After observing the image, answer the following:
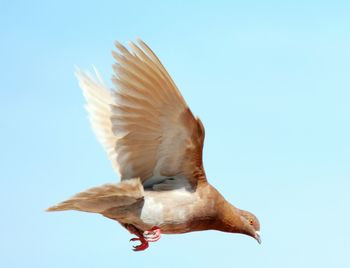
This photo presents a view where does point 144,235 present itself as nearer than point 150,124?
No

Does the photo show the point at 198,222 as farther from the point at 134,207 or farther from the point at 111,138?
the point at 111,138

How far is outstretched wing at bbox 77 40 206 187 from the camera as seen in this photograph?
31.6 ft

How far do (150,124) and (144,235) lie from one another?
1499 mm

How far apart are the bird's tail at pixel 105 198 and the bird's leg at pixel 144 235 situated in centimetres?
48

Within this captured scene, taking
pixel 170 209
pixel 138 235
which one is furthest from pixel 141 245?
pixel 170 209

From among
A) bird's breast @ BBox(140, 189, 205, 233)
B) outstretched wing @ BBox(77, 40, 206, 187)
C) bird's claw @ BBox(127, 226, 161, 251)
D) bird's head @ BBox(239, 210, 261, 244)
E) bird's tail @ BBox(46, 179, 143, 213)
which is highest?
outstretched wing @ BBox(77, 40, 206, 187)

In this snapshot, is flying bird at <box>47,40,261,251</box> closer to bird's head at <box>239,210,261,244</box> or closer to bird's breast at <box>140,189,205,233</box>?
bird's breast at <box>140,189,205,233</box>

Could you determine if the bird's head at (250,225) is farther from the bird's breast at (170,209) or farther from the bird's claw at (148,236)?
the bird's claw at (148,236)

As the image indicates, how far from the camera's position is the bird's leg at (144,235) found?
406 inches

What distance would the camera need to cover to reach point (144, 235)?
10.4 metres

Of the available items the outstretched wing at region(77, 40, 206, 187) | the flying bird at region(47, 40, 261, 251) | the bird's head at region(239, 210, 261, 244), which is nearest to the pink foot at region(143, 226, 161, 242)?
the flying bird at region(47, 40, 261, 251)

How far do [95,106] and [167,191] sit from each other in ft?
8.24

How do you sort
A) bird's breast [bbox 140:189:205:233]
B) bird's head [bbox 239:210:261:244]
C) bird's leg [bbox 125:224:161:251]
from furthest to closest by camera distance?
1. bird's head [bbox 239:210:261:244]
2. bird's leg [bbox 125:224:161:251]
3. bird's breast [bbox 140:189:205:233]

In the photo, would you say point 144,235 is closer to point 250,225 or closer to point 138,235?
point 138,235
